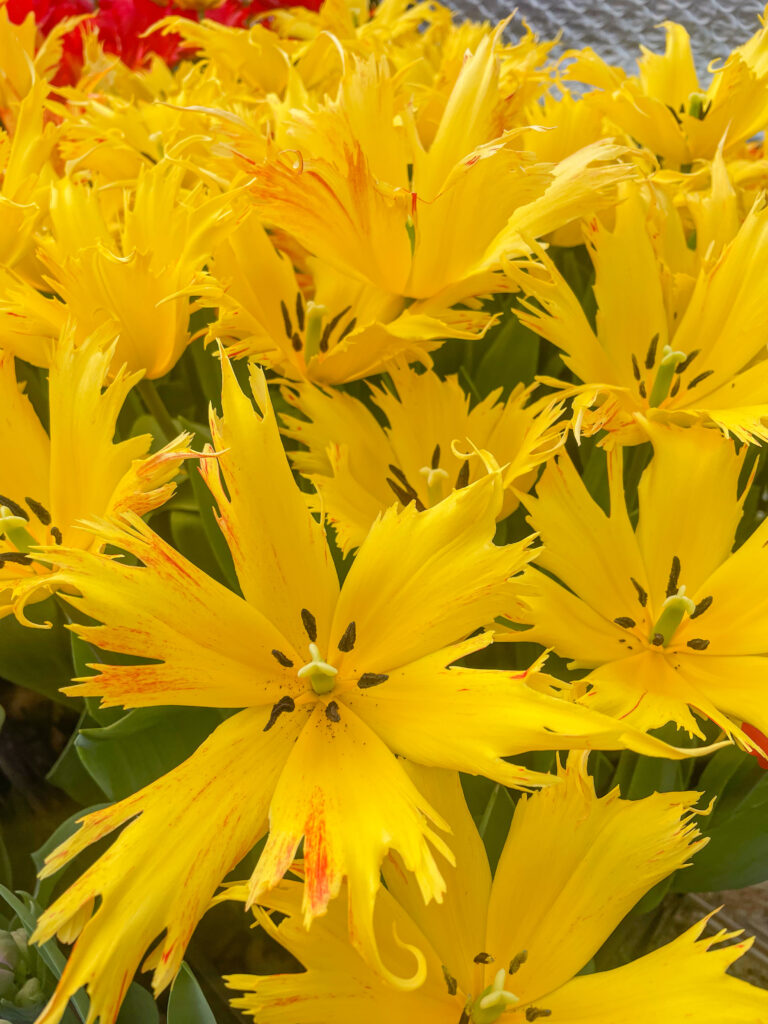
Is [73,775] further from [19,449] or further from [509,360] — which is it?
[509,360]

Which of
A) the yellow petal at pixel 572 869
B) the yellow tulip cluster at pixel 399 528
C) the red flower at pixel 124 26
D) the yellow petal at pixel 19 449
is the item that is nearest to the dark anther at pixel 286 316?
the yellow tulip cluster at pixel 399 528

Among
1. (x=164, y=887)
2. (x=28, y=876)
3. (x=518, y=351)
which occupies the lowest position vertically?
(x=28, y=876)

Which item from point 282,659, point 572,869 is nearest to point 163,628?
point 282,659

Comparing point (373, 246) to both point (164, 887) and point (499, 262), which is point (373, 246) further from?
point (164, 887)

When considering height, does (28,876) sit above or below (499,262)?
below

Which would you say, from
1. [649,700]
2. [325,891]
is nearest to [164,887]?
[325,891]

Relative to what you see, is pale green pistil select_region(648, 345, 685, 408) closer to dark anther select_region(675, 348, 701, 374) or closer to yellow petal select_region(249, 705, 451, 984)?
dark anther select_region(675, 348, 701, 374)

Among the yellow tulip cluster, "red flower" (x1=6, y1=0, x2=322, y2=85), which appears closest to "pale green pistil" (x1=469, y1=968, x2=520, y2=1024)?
the yellow tulip cluster
